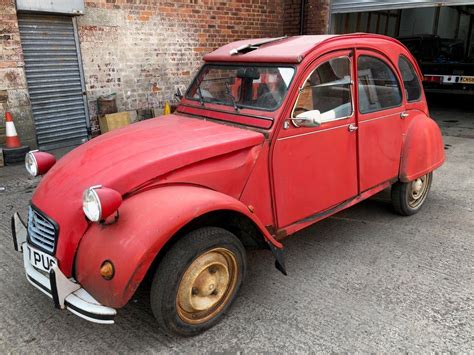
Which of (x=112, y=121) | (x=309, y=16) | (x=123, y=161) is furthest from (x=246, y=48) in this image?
(x=309, y=16)

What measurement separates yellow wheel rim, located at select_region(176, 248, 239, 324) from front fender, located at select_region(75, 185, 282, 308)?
336mm

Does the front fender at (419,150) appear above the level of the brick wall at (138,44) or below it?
below

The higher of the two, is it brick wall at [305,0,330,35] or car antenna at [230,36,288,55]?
brick wall at [305,0,330,35]

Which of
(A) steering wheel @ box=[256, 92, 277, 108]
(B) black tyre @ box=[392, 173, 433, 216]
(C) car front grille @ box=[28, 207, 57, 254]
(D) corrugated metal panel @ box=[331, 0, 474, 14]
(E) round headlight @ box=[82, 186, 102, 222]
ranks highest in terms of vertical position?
(D) corrugated metal panel @ box=[331, 0, 474, 14]

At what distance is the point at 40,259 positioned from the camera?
2541 mm

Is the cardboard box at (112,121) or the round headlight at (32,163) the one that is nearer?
the round headlight at (32,163)

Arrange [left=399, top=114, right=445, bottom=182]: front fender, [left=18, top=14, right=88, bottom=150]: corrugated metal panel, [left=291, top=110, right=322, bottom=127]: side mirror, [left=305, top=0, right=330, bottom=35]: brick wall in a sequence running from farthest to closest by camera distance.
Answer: [left=305, top=0, right=330, bottom=35]: brick wall < [left=18, top=14, right=88, bottom=150]: corrugated metal panel < [left=399, top=114, right=445, bottom=182]: front fender < [left=291, top=110, right=322, bottom=127]: side mirror

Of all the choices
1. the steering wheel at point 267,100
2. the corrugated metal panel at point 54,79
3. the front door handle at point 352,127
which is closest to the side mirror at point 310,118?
the steering wheel at point 267,100

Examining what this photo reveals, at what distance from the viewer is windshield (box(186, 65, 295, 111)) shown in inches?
123

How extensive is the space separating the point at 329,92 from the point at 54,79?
5.19 meters

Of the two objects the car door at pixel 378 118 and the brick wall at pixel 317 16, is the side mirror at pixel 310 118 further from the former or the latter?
the brick wall at pixel 317 16

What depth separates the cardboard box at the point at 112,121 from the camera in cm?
710

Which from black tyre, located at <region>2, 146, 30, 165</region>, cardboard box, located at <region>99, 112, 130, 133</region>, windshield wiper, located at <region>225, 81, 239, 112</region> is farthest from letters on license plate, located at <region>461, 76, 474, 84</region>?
black tyre, located at <region>2, 146, 30, 165</region>

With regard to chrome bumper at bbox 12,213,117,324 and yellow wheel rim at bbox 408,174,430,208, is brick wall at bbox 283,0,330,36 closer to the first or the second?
yellow wheel rim at bbox 408,174,430,208
